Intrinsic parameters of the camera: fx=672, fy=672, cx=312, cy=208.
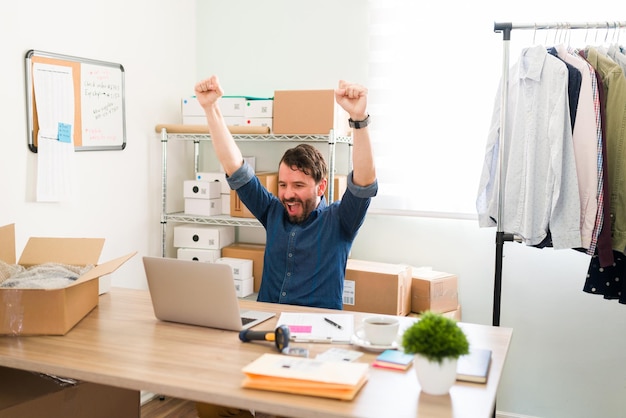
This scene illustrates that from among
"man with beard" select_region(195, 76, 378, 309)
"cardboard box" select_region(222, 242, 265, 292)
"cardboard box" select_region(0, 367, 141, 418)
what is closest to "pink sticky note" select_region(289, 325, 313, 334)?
"man with beard" select_region(195, 76, 378, 309)

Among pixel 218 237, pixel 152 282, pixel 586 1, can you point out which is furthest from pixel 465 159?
pixel 152 282

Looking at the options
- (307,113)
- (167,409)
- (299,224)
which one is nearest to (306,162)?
(299,224)

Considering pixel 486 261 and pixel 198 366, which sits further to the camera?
pixel 486 261

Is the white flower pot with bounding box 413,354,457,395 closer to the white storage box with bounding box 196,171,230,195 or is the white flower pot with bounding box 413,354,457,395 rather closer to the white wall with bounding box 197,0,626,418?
the white wall with bounding box 197,0,626,418

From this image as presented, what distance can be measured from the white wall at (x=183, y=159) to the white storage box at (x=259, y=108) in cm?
35

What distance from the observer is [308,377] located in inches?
58.0

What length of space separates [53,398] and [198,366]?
0.65m

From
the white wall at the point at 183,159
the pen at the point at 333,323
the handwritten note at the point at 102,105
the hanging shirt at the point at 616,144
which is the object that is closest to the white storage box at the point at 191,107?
the white wall at the point at 183,159

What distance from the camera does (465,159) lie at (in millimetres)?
3371

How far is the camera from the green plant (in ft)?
4.75

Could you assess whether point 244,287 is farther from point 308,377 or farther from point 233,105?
point 308,377

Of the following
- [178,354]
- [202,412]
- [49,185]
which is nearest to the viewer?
[178,354]

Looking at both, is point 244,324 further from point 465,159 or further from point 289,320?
point 465,159

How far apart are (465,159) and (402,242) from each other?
0.55 meters
